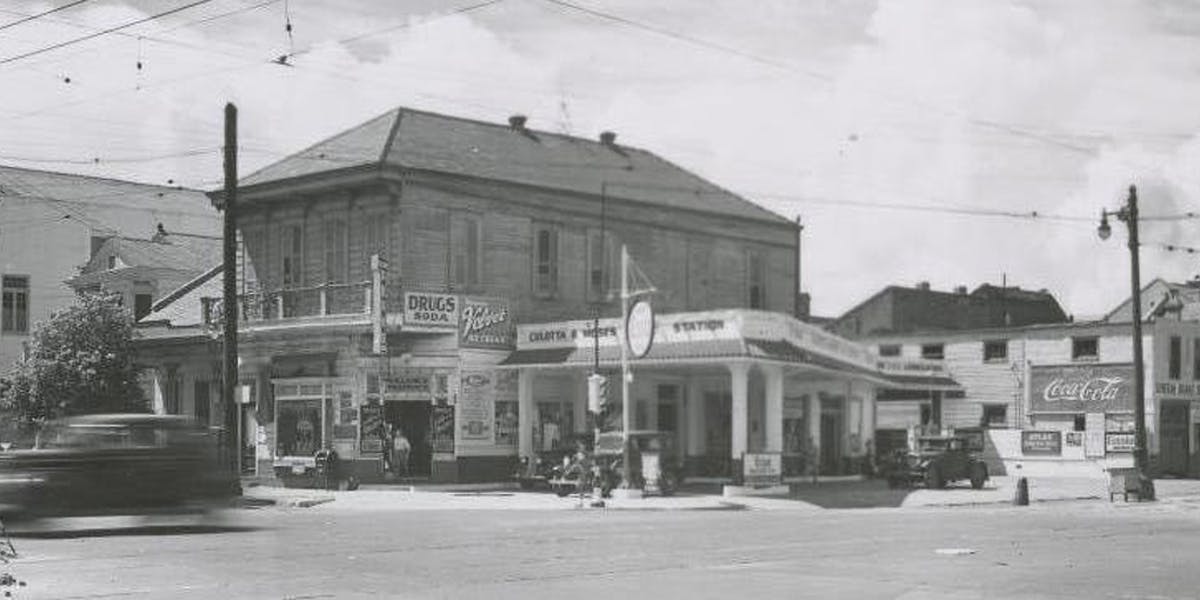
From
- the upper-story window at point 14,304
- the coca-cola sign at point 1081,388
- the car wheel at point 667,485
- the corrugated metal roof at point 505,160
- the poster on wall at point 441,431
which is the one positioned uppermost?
the corrugated metal roof at point 505,160

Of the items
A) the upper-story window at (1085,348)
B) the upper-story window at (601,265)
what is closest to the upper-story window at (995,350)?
the upper-story window at (1085,348)

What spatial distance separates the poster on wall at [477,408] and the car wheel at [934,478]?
41.4ft

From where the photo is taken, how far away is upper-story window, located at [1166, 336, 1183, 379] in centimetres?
5656

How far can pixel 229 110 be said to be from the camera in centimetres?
3659

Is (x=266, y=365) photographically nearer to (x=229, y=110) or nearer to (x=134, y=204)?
(x=229, y=110)

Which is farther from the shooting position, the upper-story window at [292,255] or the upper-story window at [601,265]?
the upper-story window at [601,265]

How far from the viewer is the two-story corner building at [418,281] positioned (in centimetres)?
4178

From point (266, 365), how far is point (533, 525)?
70.1ft

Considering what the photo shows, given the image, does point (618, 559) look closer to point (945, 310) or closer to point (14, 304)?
point (14, 304)

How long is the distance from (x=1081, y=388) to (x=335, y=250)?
29.3 m

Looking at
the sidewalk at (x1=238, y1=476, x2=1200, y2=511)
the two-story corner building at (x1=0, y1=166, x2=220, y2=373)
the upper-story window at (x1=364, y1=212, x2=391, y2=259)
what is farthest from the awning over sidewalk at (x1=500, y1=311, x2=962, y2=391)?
the two-story corner building at (x1=0, y1=166, x2=220, y2=373)

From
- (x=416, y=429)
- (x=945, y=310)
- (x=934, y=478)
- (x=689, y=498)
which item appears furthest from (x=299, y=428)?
(x=945, y=310)

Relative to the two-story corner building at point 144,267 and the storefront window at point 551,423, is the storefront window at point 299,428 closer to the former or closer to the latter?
the storefront window at point 551,423

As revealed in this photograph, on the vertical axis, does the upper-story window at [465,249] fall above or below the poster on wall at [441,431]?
above
